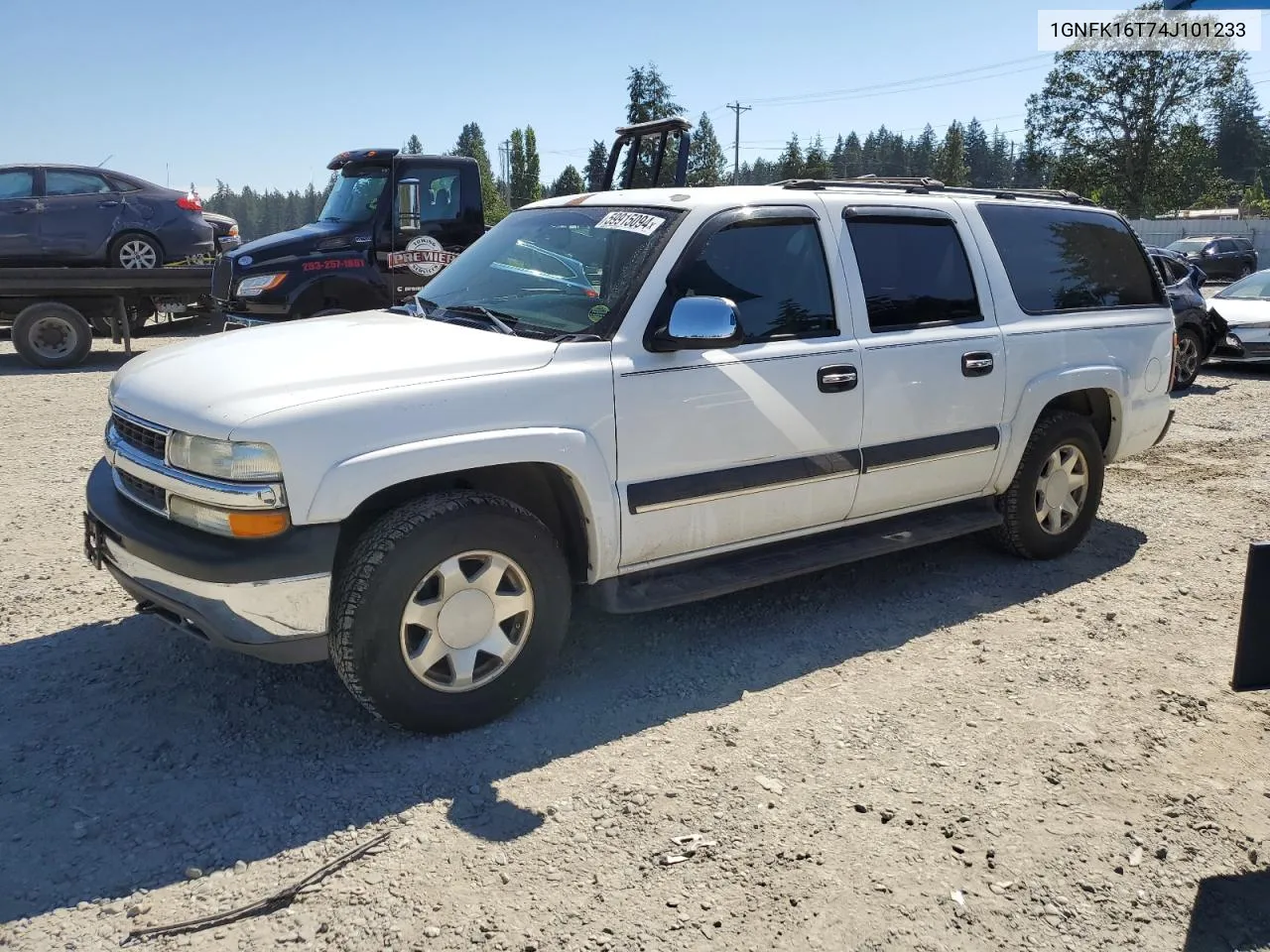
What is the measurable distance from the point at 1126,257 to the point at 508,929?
16.1 feet

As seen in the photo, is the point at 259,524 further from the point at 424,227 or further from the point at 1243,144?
the point at 1243,144

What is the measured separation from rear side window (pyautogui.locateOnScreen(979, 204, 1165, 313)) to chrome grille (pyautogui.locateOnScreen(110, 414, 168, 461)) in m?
3.86

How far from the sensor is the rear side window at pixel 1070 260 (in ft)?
16.5

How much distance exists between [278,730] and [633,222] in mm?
2342

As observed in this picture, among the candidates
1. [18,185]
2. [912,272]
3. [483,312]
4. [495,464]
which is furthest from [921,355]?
[18,185]

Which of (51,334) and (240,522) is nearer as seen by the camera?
(240,522)

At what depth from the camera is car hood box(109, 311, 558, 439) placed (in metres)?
3.14

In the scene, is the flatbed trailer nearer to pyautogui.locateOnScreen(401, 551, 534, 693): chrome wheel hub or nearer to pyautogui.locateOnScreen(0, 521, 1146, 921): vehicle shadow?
pyautogui.locateOnScreen(0, 521, 1146, 921): vehicle shadow

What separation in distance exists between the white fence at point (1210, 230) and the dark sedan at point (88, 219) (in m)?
39.0

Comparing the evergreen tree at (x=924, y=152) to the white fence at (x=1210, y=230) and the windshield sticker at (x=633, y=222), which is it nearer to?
the white fence at (x=1210, y=230)

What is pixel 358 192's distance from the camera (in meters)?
10.5

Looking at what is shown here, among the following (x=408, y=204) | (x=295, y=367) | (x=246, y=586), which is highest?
(x=408, y=204)

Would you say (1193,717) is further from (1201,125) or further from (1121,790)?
(1201,125)

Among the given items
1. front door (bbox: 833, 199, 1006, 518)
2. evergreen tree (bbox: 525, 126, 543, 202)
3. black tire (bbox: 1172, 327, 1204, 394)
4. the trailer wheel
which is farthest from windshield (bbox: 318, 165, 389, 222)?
evergreen tree (bbox: 525, 126, 543, 202)
